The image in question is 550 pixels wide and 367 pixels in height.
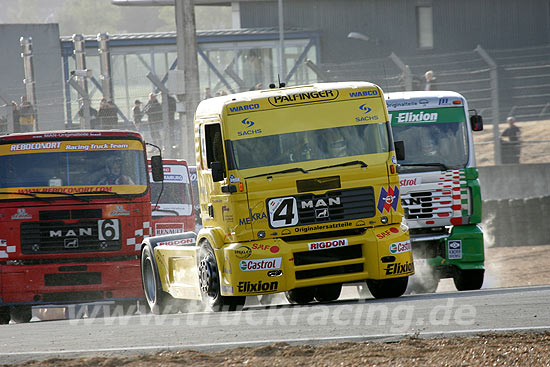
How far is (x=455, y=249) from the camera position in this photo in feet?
46.4

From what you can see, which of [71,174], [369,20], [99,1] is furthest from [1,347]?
[99,1]

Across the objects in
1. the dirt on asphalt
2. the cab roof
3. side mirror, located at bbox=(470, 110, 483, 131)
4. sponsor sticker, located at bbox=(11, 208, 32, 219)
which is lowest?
the dirt on asphalt

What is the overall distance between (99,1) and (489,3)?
129 meters

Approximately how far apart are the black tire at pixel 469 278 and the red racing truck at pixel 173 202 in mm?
5446

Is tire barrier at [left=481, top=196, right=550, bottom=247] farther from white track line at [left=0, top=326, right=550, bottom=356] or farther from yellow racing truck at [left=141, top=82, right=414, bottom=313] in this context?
white track line at [left=0, top=326, right=550, bottom=356]

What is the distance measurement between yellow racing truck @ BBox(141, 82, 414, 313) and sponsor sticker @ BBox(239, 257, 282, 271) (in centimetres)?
1

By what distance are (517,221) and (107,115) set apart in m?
9.48

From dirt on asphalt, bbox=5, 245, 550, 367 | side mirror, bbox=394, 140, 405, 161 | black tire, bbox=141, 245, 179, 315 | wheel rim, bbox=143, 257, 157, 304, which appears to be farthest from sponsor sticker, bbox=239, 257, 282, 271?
dirt on asphalt, bbox=5, 245, 550, 367

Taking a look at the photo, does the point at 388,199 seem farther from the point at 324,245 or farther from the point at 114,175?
the point at 114,175

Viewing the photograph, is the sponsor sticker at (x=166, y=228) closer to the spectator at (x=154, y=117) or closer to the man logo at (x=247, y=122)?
the man logo at (x=247, y=122)

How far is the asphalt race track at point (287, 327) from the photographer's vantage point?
26.1ft

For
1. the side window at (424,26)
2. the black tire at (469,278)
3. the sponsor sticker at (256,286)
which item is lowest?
the black tire at (469,278)

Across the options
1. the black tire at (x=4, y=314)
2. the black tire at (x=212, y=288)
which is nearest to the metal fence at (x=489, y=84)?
the black tire at (x=212, y=288)

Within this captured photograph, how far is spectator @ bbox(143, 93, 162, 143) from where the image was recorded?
83.3 ft
